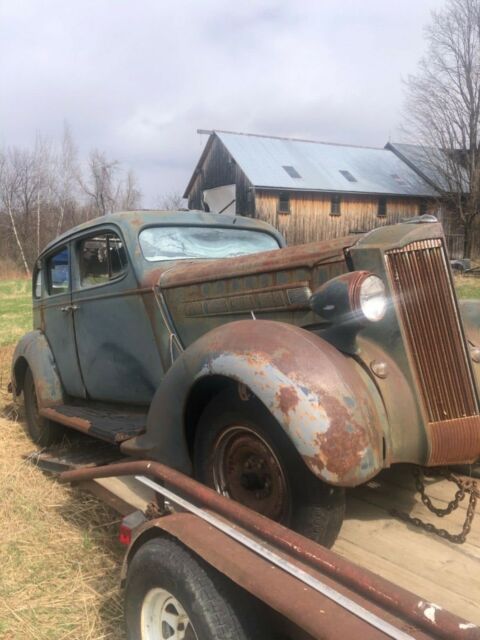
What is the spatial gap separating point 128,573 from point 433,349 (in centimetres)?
147

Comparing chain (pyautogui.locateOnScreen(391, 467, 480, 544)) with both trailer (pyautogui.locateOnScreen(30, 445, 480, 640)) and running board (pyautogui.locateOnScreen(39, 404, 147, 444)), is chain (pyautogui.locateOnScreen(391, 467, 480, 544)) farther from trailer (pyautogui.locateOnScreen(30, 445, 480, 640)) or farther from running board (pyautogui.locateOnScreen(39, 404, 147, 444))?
running board (pyautogui.locateOnScreen(39, 404, 147, 444))

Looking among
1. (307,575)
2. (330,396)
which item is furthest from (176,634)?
(330,396)

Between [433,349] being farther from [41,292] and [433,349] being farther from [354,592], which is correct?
[41,292]

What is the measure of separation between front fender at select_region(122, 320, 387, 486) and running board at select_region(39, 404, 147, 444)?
89 centimetres

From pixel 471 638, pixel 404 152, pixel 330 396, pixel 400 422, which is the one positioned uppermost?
pixel 404 152

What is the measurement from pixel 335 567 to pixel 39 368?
354 centimetres

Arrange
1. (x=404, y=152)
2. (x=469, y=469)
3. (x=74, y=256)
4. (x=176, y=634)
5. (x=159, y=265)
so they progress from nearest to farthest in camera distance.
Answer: (x=176, y=634) → (x=469, y=469) → (x=159, y=265) → (x=74, y=256) → (x=404, y=152)

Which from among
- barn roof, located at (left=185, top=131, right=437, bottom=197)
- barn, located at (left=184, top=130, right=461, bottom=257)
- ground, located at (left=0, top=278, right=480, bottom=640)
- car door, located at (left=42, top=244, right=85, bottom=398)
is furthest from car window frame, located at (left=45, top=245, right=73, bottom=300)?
barn roof, located at (left=185, top=131, right=437, bottom=197)

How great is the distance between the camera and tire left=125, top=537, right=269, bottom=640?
1737mm

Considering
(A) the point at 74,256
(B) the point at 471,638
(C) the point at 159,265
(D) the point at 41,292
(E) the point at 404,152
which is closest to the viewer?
(B) the point at 471,638

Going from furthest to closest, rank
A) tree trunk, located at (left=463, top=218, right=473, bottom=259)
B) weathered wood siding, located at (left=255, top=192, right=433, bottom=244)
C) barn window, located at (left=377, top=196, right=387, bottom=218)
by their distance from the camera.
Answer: barn window, located at (left=377, top=196, right=387, bottom=218) → weathered wood siding, located at (left=255, top=192, right=433, bottom=244) → tree trunk, located at (left=463, top=218, right=473, bottom=259)

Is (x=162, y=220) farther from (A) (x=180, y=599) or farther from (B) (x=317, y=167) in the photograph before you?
(B) (x=317, y=167)

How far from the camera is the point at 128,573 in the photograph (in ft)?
6.99

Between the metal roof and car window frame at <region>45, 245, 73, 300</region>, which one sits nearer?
car window frame at <region>45, 245, 73, 300</region>
